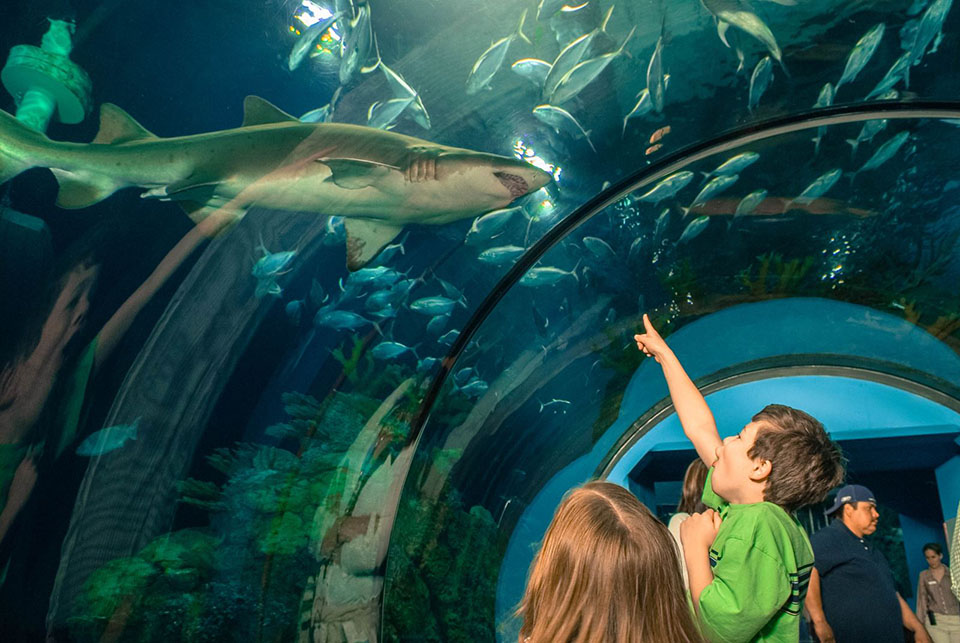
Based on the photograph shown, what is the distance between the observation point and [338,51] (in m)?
2.92

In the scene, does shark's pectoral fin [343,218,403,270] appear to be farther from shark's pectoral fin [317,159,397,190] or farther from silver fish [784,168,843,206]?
silver fish [784,168,843,206]

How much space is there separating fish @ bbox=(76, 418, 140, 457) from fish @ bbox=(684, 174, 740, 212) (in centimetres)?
364

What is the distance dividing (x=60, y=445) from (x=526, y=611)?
7.21ft

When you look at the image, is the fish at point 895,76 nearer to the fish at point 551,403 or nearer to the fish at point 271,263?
the fish at point 551,403


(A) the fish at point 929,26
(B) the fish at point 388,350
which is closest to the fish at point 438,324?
(B) the fish at point 388,350

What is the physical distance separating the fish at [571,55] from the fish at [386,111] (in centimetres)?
75

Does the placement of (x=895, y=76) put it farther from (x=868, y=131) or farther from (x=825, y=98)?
(x=868, y=131)

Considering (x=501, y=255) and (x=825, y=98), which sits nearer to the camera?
(x=825, y=98)

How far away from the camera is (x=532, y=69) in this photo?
→ 133 inches

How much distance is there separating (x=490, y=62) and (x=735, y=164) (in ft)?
6.24

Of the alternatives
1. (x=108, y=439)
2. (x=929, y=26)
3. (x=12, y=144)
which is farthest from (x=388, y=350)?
(x=929, y=26)

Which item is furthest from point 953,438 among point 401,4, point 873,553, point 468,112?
point 401,4

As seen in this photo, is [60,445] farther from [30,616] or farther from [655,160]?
[655,160]

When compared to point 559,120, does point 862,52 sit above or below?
above
